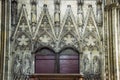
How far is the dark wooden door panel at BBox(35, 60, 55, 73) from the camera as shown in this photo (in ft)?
47.2

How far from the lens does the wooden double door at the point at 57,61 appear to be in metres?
14.4

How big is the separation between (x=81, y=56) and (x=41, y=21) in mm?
2302

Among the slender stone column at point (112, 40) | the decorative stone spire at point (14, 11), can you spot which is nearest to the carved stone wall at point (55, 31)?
the decorative stone spire at point (14, 11)

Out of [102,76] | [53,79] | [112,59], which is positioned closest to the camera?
[53,79]

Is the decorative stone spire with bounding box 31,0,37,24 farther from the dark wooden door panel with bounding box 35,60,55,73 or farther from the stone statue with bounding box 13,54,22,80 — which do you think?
the dark wooden door panel with bounding box 35,60,55,73

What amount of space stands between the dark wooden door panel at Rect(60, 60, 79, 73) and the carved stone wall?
10.7 inches

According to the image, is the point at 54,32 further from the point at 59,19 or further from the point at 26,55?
the point at 26,55

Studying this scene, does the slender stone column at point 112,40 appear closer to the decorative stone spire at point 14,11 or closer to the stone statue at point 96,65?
the stone statue at point 96,65

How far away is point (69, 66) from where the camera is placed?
14523 mm

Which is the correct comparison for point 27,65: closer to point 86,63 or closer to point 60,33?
point 60,33

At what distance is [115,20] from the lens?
1325 cm

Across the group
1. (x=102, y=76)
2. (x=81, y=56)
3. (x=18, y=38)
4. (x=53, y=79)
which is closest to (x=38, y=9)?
(x=18, y=38)

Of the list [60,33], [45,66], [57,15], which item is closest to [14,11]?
[57,15]

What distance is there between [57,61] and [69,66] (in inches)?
22.0
